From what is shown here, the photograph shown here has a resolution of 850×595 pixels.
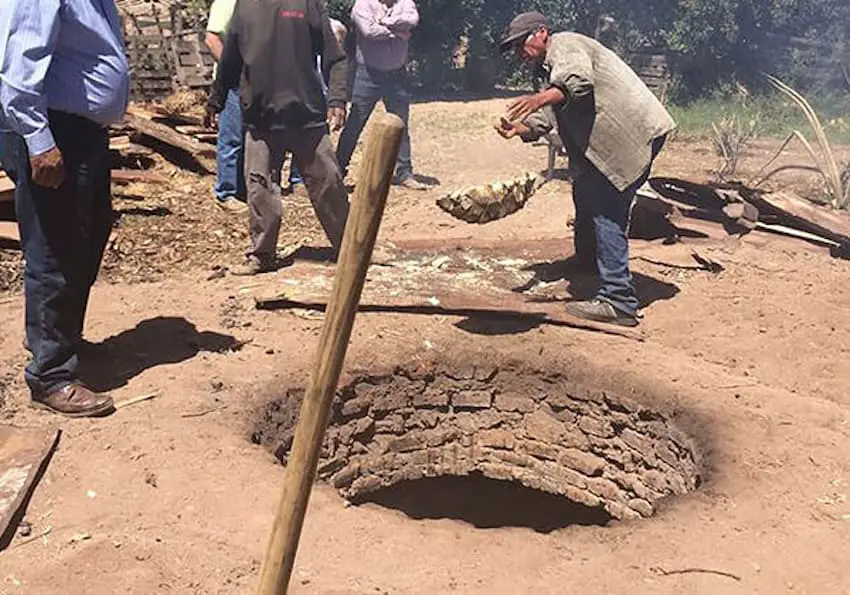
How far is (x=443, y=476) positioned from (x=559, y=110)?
2422mm

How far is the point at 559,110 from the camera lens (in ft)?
18.9

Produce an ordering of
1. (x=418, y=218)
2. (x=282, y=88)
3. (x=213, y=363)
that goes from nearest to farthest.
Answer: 1. (x=213, y=363)
2. (x=282, y=88)
3. (x=418, y=218)

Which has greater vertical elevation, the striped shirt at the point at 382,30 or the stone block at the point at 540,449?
the striped shirt at the point at 382,30

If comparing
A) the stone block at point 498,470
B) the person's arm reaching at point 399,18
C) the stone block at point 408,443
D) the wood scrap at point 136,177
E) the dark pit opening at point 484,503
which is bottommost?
the dark pit opening at point 484,503

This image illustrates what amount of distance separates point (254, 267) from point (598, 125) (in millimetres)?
2511

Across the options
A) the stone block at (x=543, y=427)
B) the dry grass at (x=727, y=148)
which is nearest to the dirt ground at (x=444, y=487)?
the stone block at (x=543, y=427)

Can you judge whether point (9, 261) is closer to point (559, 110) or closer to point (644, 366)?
point (559, 110)

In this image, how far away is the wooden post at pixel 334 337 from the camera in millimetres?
2205

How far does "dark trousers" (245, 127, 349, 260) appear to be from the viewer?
630 cm

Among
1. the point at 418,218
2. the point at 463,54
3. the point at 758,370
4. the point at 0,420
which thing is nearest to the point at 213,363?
the point at 0,420

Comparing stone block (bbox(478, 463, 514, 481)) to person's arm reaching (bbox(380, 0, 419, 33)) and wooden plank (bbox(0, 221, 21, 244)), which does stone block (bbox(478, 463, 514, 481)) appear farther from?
person's arm reaching (bbox(380, 0, 419, 33))

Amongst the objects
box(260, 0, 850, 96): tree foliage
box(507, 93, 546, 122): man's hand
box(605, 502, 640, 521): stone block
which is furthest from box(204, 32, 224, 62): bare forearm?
box(260, 0, 850, 96): tree foliage

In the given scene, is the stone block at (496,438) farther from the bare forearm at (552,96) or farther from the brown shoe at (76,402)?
the brown shoe at (76,402)

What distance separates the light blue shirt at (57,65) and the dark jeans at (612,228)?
9.74 ft
